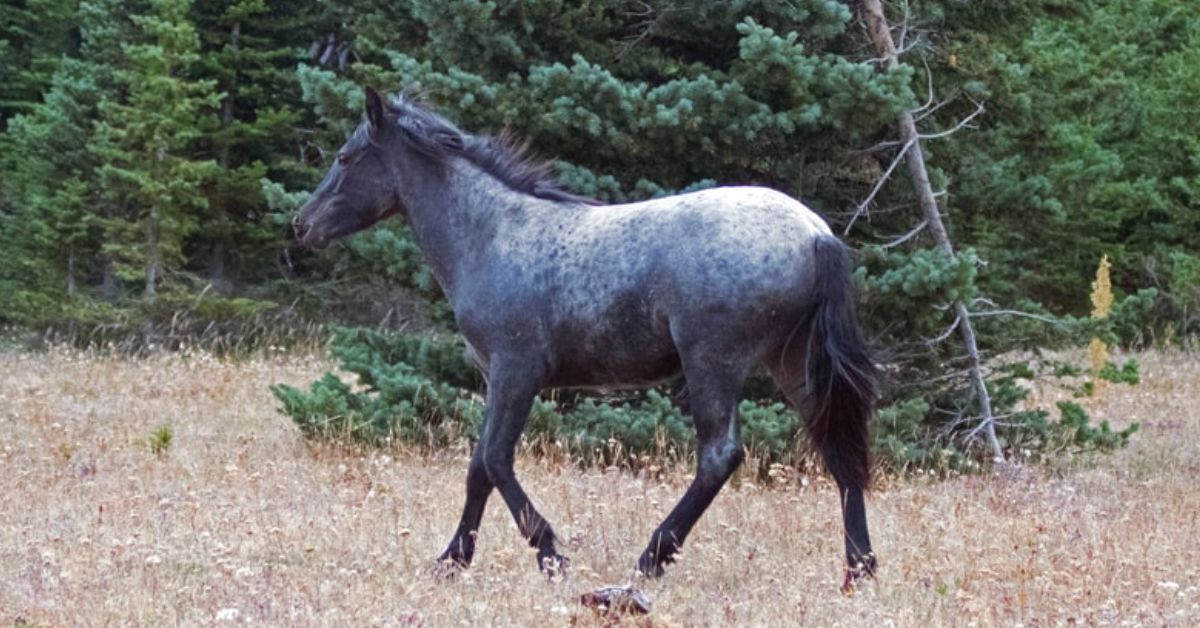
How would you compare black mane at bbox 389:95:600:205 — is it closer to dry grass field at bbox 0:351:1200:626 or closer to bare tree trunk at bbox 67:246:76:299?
dry grass field at bbox 0:351:1200:626

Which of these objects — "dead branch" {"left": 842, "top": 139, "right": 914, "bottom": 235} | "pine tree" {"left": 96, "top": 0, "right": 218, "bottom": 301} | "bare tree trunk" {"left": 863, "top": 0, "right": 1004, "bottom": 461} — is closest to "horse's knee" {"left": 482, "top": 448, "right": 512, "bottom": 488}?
"dead branch" {"left": 842, "top": 139, "right": 914, "bottom": 235}

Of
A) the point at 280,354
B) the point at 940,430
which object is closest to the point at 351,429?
the point at 940,430

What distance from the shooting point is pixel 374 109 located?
766cm

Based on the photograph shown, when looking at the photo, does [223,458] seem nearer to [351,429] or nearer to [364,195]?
[351,429]

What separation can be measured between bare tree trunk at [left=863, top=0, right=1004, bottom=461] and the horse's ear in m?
4.26

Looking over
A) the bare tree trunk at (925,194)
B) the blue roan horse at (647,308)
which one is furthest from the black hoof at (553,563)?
the bare tree trunk at (925,194)

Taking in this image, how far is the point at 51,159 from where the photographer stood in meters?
21.0

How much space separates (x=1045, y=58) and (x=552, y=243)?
6.77 m

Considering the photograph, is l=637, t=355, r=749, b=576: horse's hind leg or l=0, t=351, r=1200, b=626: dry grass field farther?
l=637, t=355, r=749, b=576: horse's hind leg

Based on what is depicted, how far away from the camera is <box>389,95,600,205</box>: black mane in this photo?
7.54 metres

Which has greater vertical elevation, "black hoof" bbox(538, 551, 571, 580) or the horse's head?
the horse's head

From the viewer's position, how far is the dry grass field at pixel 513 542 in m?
6.04

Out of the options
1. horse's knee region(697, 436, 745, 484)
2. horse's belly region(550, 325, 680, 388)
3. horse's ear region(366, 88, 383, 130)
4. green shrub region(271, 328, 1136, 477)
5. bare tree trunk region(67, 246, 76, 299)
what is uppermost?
horse's ear region(366, 88, 383, 130)

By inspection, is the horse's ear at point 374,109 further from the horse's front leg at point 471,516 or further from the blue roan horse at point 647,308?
the horse's front leg at point 471,516
